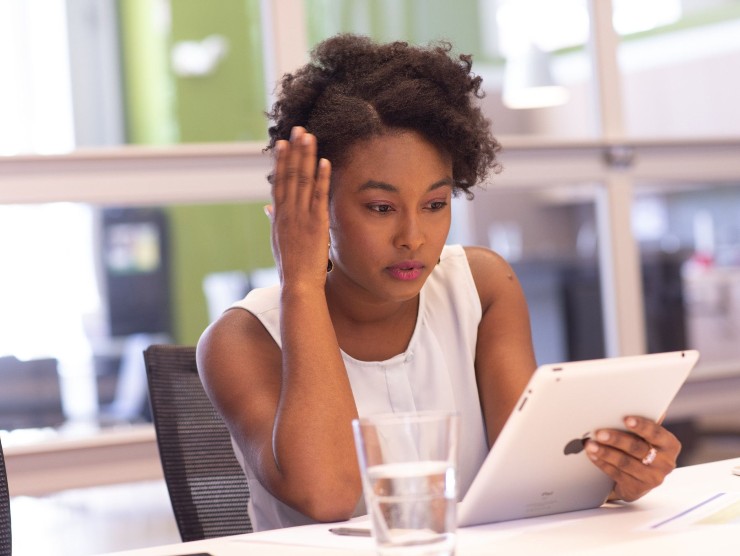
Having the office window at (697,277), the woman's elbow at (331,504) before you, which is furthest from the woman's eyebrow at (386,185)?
the office window at (697,277)

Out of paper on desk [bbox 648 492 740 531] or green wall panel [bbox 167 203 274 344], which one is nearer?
paper on desk [bbox 648 492 740 531]

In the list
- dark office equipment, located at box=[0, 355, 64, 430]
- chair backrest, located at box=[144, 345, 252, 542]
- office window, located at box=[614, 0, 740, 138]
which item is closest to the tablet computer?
chair backrest, located at box=[144, 345, 252, 542]

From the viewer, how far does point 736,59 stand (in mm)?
7117

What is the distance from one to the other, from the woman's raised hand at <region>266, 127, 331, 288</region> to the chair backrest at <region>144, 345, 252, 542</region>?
379mm

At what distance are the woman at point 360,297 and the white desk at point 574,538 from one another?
0.22 feet

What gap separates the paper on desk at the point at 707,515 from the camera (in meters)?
1.09

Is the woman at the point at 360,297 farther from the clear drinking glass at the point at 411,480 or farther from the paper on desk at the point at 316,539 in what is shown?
the clear drinking glass at the point at 411,480

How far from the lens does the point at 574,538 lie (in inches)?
41.9

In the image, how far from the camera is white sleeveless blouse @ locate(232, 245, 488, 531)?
1681mm

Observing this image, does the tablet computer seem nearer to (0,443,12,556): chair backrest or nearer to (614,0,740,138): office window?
(0,443,12,556): chair backrest

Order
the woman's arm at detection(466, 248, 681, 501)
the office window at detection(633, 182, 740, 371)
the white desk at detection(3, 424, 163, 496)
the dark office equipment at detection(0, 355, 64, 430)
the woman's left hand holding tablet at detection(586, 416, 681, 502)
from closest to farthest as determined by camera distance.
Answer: the woman's left hand holding tablet at detection(586, 416, 681, 502)
the woman's arm at detection(466, 248, 681, 501)
the white desk at detection(3, 424, 163, 496)
the office window at detection(633, 182, 740, 371)
the dark office equipment at detection(0, 355, 64, 430)

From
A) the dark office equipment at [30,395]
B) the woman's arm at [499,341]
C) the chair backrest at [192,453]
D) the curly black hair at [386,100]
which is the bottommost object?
the dark office equipment at [30,395]

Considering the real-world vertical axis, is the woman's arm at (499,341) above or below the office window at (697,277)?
above

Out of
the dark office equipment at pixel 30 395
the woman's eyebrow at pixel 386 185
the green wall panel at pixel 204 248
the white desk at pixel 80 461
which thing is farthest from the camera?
the dark office equipment at pixel 30 395
